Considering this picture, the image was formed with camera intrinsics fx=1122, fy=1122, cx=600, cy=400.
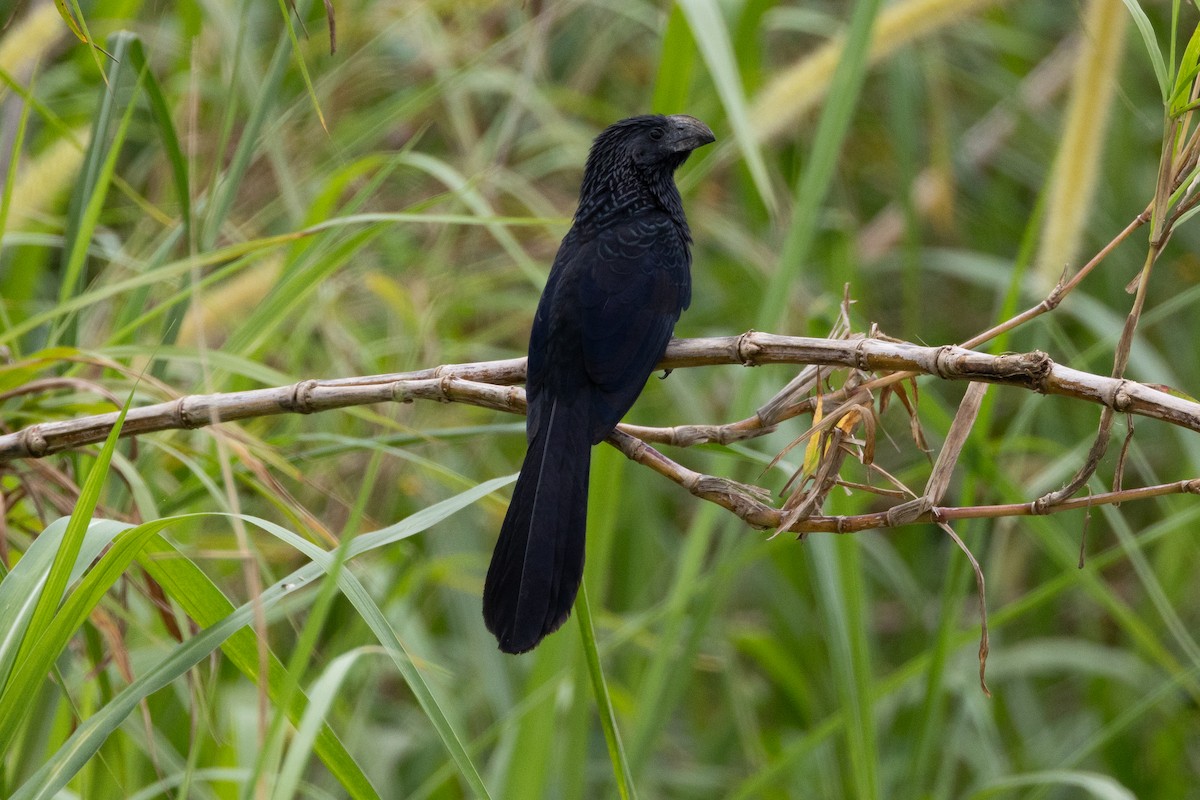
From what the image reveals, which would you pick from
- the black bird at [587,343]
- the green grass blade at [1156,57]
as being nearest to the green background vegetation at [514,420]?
the black bird at [587,343]

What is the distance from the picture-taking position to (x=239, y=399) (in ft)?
4.73

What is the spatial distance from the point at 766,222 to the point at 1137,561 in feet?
5.51

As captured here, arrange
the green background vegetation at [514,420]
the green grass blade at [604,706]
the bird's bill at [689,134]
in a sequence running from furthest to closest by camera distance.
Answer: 1. the bird's bill at [689,134]
2. the green background vegetation at [514,420]
3. the green grass blade at [604,706]

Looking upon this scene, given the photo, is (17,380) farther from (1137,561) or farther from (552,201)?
(552,201)

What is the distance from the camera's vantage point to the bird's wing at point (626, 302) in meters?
1.80

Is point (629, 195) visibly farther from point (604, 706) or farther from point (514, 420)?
point (604, 706)

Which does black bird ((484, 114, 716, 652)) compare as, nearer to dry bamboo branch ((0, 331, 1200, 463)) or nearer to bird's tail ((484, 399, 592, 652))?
bird's tail ((484, 399, 592, 652))

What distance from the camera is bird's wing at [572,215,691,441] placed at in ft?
5.92

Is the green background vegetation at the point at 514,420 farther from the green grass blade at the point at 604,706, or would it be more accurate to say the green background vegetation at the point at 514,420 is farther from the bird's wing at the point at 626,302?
the bird's wing at the point at 626,302

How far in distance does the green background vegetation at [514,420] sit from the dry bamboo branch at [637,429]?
0.06 meters

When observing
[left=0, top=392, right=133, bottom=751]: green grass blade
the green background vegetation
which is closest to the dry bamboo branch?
the green background vegetation

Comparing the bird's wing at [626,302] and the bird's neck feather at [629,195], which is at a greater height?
the bird's neck feather at [629,195]

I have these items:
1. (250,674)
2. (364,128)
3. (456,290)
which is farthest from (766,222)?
(250,674)

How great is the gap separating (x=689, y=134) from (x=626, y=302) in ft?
1.52
